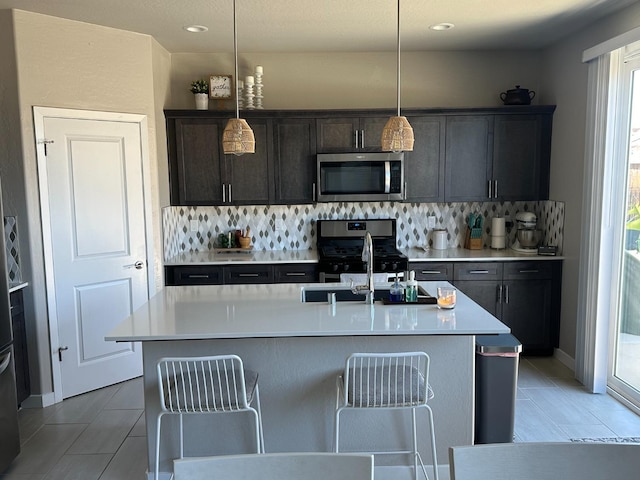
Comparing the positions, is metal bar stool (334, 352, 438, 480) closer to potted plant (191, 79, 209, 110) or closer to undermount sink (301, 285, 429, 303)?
undermount sink (301, 285, 429, 303)

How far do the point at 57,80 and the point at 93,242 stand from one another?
118 centimetres

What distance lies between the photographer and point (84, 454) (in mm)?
2990

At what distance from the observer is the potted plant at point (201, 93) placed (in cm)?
457

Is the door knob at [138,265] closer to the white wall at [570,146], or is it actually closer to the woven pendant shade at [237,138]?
the woven pendant shade at [237,138]

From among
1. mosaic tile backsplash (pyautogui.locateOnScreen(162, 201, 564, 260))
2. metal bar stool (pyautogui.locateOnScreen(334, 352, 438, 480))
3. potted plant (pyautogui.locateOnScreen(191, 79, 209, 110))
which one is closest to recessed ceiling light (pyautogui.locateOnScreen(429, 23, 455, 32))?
mosaic tile backsplash (pyautogui.locateOnScreen(162, 201, 564, 260))

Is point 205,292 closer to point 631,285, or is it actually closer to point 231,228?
point 231,228

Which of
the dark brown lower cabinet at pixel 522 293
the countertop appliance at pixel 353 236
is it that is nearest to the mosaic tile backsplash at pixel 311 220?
the countertop appliance at pixel 353 236

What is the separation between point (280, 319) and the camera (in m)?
2.48

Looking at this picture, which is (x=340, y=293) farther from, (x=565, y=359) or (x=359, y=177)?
(x=565, y=359)

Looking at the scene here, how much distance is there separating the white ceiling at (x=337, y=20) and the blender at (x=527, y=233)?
5.04ft

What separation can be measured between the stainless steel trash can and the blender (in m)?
2.03

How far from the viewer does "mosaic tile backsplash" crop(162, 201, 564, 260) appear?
4957mm

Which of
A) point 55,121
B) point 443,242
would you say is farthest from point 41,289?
point 443,242

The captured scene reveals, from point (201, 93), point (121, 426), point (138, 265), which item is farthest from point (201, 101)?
point (121, 426)
